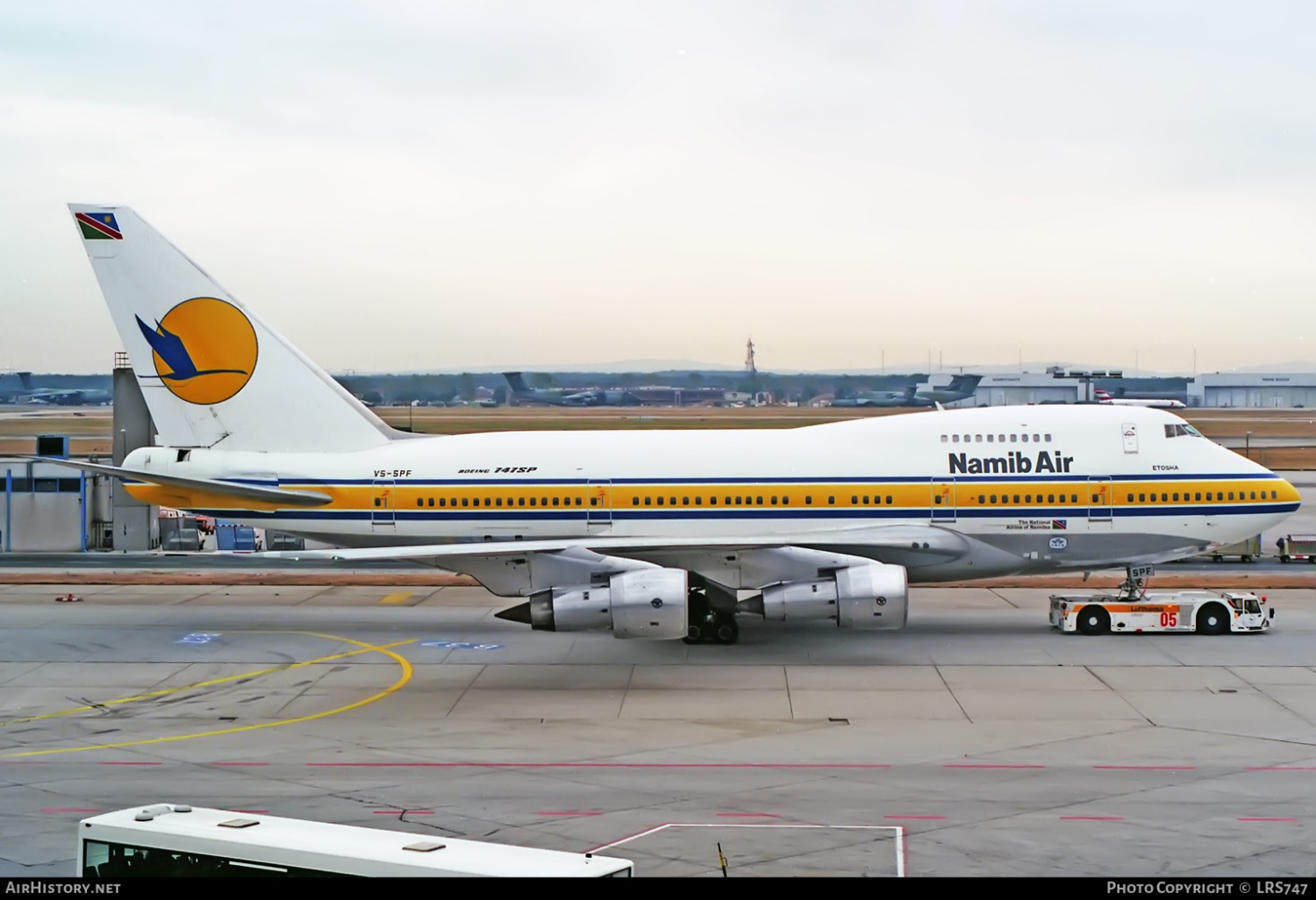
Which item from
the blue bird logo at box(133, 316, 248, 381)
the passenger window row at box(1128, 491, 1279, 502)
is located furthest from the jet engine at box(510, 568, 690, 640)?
the passenger window row at box(1128, 491, 1279, 502)

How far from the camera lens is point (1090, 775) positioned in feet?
67.5

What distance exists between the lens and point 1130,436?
33906 millimetres

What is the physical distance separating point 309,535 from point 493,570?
19.6ft

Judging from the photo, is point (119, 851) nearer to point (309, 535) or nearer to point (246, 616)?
point (309, 535)

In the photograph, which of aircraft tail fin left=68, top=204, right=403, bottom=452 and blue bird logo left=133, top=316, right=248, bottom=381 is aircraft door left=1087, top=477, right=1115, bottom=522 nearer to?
aircraft tail fin left=68, top=204, right=403, bottom=452

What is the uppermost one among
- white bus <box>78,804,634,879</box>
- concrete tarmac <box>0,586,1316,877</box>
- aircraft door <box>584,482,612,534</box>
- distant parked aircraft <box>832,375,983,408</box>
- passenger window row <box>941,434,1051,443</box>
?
distant parked aircraft <box>832,375,983,408</box>

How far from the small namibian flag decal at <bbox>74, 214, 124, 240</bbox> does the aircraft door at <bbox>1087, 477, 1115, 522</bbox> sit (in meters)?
25.1

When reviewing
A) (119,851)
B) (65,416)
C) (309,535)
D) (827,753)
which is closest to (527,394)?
(65,416)

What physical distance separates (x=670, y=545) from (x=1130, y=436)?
12196 millimetres

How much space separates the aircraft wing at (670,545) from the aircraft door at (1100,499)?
3.27 meters

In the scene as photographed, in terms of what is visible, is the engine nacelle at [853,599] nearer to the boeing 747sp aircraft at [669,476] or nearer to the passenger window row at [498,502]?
the boeing 747sp aircraft at [669,476]

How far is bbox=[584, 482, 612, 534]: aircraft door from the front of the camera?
33.5 m

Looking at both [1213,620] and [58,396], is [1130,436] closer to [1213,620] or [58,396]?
[1213,620]

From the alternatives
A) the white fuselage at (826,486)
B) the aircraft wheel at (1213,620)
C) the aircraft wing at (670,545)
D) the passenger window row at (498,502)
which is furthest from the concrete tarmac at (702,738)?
the passenger window row at (498,502)
